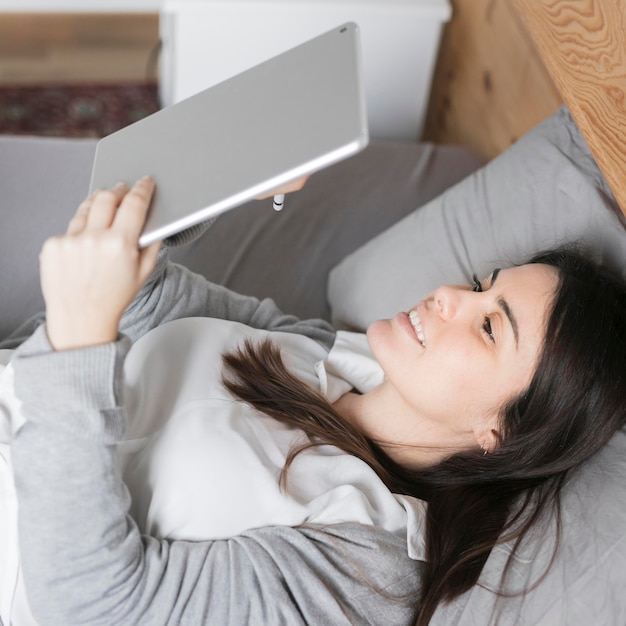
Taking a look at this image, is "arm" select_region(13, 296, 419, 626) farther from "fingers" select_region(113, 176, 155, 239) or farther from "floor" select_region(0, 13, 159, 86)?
"floor" select_region(0, 13, 159, 86)

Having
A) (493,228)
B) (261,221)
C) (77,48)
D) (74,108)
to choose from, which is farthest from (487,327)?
(77,48)

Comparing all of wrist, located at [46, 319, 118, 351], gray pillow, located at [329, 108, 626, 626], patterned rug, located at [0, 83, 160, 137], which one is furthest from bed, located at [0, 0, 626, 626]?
patterned rug, located at [0, 83, 160, 137]

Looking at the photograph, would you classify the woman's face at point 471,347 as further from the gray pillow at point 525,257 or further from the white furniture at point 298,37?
the white furniture at point 298,37

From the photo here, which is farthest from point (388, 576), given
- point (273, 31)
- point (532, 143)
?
point (273, 31)

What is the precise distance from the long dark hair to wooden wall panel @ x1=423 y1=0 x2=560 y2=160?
655mm

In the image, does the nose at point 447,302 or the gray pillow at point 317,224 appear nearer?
the nose at point 447,302

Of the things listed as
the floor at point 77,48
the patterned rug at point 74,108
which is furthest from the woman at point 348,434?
the floor at point 77,48

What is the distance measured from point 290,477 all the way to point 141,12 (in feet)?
6.59

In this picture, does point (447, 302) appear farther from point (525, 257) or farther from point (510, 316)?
point (525, 257)

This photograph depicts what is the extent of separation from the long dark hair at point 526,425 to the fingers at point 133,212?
0.32 metres

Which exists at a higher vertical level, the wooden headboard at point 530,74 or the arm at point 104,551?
the wooden headboard at point 530,74

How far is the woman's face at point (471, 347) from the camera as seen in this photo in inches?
40.1

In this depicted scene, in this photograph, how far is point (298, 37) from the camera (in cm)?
184

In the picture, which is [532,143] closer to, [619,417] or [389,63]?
[619,417]
